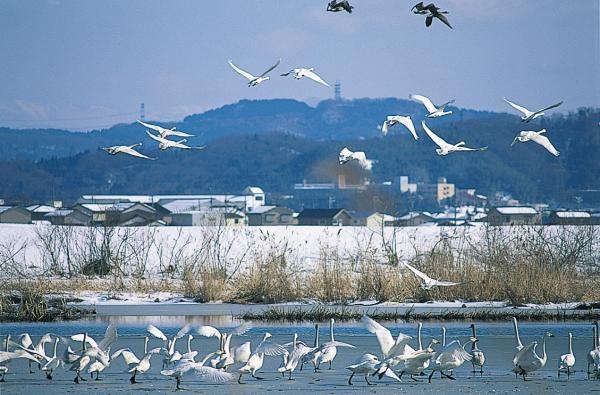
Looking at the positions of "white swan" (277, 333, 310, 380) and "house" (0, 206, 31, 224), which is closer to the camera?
"white swan" (277, 333, 310, 380)

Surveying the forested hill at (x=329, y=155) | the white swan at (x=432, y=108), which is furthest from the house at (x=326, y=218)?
the white swan at (x=432, y=108)

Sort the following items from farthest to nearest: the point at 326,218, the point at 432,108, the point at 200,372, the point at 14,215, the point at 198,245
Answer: the point at 326,218, the point at 14,215, the point at 198,245, the point at 432,108, the point at 200,372

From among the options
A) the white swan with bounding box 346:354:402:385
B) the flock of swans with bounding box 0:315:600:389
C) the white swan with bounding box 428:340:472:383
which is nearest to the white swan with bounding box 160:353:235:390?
the flock of swans with bounding box 0:315:600:389

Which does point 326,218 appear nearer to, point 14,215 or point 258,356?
point 14,215

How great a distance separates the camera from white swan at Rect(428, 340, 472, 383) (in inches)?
483

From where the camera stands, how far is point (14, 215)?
55.0m

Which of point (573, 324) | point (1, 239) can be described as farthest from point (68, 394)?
point (1, 239)

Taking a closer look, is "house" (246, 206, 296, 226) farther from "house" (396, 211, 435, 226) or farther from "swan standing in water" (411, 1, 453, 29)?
"swan standing in water" (411, 1, 453, 29)

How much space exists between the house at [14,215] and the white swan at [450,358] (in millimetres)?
42743

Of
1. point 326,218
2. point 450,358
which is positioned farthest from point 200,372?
point 326,218

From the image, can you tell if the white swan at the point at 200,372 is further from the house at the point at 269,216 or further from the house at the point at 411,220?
the house at the point at 269,216

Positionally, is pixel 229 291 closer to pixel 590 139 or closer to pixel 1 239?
pixel 1 239

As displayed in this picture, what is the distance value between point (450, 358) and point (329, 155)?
9302cm

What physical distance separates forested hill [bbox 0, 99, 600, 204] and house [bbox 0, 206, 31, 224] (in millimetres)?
47159
